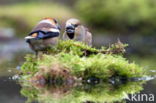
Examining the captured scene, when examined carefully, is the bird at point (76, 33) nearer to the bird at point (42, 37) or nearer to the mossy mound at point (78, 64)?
the mossy mound at point (78, 64)

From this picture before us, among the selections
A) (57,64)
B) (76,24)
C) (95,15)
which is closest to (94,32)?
(95,15)

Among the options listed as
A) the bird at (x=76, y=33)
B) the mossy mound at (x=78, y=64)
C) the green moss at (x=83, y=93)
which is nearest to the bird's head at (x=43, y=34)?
the mossy mound at (x=78, y=64)

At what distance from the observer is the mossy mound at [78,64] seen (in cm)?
1452

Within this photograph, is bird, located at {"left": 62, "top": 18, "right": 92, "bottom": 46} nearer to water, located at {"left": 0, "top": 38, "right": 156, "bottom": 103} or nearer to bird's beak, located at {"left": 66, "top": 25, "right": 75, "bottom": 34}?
bird's beak, located at {"left": 66, "top": 25, "right": 75, "bottom": 34}

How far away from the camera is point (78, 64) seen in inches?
575

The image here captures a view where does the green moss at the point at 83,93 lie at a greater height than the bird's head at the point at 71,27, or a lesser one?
lesser

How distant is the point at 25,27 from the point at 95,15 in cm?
596

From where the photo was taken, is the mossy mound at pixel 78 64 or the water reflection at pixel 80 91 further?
the mossy mound at pixel 78 64

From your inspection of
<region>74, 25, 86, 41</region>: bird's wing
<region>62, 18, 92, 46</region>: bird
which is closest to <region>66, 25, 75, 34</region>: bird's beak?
<region>62, 18, 92, 46</region>: bird

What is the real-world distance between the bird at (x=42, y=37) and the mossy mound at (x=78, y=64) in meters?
0.22

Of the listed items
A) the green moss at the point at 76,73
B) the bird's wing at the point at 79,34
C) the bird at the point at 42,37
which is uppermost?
the bird's wing at the point at 79,34

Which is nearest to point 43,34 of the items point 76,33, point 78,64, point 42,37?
point 42,37

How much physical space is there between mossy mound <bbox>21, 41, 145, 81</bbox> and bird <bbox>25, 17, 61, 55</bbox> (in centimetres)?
22

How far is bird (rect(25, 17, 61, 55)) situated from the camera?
1512 cm
